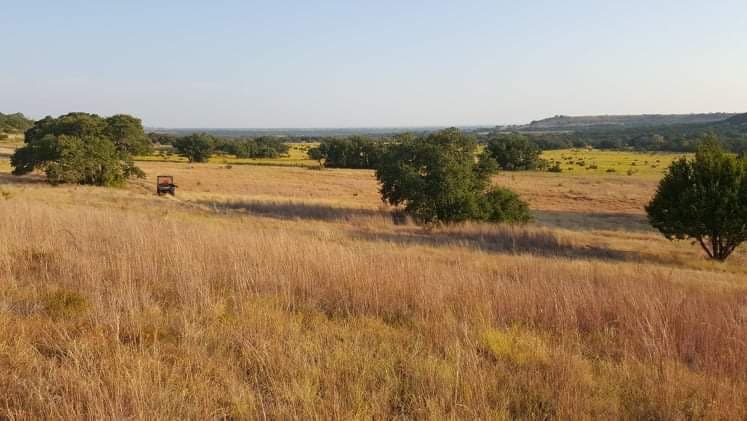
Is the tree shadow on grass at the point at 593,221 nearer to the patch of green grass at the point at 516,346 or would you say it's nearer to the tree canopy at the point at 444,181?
the tree canopy at the point at 444,181

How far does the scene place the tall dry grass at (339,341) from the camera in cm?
323

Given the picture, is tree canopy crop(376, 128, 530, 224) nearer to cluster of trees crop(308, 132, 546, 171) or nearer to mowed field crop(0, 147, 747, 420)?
mowed field crop(0, 147, 747, 420)

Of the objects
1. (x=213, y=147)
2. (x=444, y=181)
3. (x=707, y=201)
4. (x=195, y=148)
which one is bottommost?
(x=707, y=201)

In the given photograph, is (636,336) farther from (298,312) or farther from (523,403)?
(298,312)

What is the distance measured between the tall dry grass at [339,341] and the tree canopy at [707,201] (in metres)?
21.6

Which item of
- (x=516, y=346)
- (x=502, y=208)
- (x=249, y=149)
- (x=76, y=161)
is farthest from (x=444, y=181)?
(x=249, y=149)

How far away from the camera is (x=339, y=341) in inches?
165

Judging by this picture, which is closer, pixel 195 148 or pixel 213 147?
pixel 195 148

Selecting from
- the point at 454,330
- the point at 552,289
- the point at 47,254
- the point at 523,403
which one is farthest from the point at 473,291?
the point at 47,254

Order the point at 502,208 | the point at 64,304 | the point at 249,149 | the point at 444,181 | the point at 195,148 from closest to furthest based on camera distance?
the point at 64,304
the point at 444,181
the point at 502,208
the point at 195,148
the point at 249,149

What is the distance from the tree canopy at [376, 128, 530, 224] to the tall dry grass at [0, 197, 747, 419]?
82.6 ft

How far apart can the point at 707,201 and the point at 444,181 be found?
13.6m

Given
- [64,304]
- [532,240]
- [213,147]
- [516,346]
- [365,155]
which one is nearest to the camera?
[516,346]

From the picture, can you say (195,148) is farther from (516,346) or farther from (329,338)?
(516,346)
